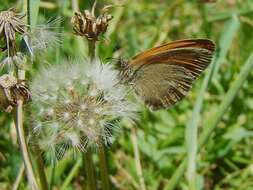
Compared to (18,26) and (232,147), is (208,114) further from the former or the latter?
(18,26)

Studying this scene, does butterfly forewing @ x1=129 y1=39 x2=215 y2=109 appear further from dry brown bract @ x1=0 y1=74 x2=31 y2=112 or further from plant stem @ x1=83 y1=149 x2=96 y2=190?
dry brown bract @ x1=0 y1=74 x2=31 y2=112

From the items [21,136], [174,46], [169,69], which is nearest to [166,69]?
[169,69]

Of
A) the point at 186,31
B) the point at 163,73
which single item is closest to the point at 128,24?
the point at 186,31

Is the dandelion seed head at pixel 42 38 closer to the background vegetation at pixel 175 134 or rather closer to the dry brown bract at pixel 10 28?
the dry brown bract at pixel 10 28

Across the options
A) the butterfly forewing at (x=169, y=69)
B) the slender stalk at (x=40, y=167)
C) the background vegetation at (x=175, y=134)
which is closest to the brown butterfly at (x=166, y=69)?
the butterfly forewing at (x=169, y=69)

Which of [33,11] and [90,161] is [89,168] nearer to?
[90,161]

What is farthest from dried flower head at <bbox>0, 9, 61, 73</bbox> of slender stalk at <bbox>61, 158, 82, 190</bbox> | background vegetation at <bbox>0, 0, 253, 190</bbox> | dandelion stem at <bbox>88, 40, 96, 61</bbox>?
slender stalk at <bbox>61, 158, 82, 190</bbox>
